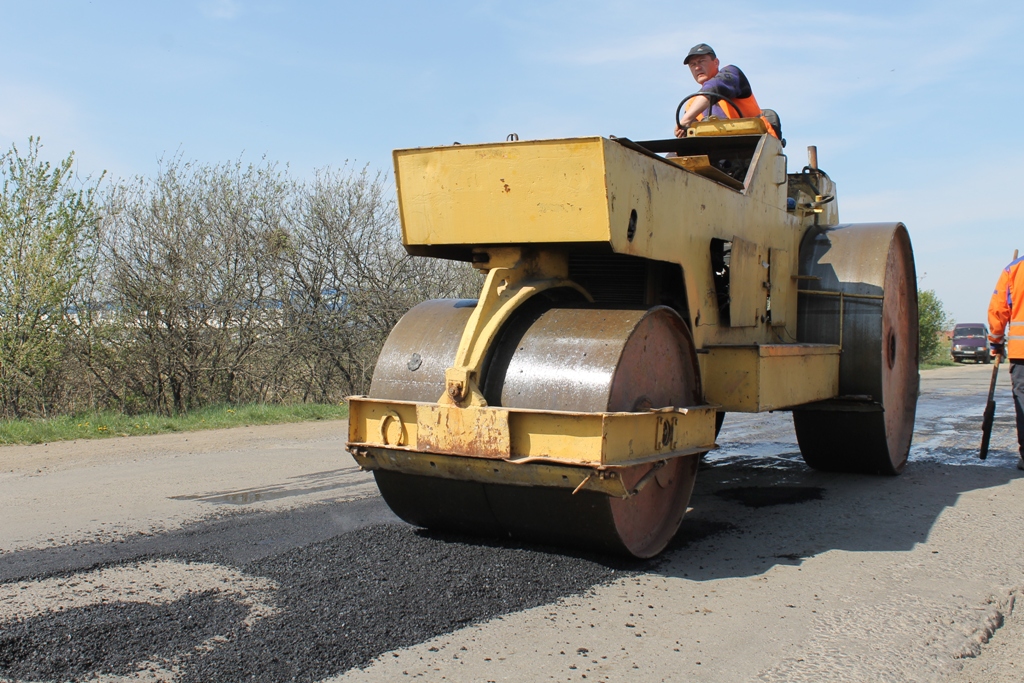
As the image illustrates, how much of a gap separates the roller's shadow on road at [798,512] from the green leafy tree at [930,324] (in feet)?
93.8

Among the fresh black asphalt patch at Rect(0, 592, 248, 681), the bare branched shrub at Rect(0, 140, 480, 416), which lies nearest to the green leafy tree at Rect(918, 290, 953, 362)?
the bare branched shrub at Rect(0, 140, 480, 416)

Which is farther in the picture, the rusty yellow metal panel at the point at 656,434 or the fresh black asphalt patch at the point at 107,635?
the rusty yellow metal panel at the point at 656,434

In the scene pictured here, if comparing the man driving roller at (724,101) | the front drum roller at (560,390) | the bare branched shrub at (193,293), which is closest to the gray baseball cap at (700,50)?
the man driving roller at (724,101)

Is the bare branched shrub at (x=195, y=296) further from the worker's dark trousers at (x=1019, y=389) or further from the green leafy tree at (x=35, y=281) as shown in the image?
the worker's dark trousers at (x=1019, y=389)

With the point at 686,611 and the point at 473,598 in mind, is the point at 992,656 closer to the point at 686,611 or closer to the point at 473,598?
the point at 686,611

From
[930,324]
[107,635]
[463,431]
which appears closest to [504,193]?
[463,431]

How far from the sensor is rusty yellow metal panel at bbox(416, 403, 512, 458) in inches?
152

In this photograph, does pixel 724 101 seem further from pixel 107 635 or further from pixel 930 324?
pixel 930 324

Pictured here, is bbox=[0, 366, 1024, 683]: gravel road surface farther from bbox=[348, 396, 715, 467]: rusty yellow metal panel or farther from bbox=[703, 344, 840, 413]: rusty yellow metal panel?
bbox=[703, 344, 840, 413]: rusty yellow metal panel

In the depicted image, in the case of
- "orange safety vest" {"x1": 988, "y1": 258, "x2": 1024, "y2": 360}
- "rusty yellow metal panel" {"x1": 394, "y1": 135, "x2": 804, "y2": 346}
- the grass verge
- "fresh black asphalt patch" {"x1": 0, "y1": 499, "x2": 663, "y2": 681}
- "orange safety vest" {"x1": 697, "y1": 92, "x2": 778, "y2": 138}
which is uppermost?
"orange safety vest" {"x1": 697, "y1": 92, "x2": 778, "y2": 138}

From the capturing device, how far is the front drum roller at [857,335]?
6316mm

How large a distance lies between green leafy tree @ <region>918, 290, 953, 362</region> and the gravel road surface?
1181 inches

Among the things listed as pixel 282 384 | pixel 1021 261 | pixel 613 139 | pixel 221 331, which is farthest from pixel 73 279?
pixel 1021 261

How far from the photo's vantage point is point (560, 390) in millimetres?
3980
